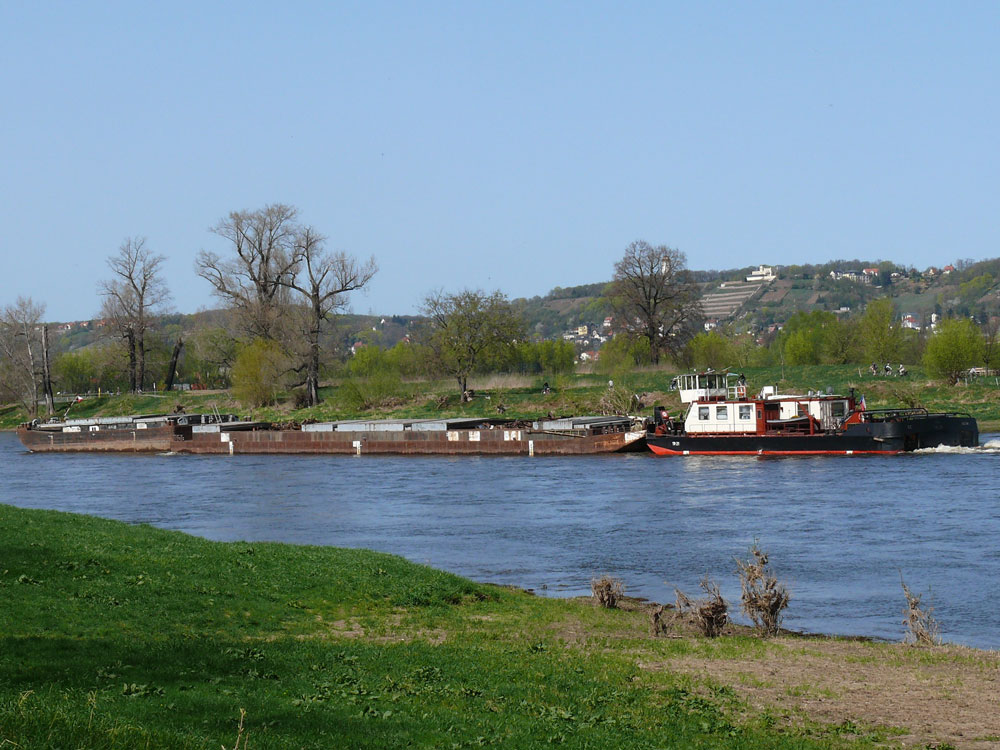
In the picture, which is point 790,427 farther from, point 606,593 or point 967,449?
point 606,593

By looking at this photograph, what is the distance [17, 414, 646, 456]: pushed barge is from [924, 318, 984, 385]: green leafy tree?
22.3m

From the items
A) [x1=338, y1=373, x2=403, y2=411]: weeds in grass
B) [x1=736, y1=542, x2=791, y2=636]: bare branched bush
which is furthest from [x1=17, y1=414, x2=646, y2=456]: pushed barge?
[x1=736, y1=542, x2=791, y2=636]: bare branched bush

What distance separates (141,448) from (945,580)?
6547cm

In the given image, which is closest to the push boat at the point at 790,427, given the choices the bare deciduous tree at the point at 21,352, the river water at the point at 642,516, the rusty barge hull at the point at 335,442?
the river water at the point at 642,516

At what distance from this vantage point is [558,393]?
3265 inches

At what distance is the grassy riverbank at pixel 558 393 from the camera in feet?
230

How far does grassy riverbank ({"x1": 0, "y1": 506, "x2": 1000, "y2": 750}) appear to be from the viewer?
32.2ft

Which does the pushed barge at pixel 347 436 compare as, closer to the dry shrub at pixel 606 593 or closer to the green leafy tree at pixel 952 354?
the green leafy tree at pixel 952 354

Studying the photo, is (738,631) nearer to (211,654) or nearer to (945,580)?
(945,580)

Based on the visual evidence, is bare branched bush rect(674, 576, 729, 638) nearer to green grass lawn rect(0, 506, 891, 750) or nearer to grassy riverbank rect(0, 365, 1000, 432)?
green grass lawn rect(0, 506, 891, 750)

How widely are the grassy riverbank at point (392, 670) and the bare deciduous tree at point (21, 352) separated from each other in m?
90.8

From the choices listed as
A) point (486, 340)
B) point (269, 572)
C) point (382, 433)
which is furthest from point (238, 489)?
point (486, 340)

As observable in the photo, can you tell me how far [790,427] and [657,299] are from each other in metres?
39.5

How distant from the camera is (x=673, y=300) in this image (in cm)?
9388
